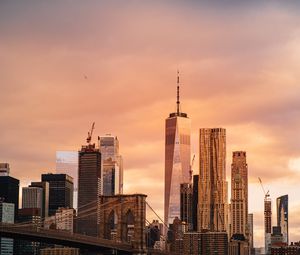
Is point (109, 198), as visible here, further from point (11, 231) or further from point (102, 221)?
point (11, 231)

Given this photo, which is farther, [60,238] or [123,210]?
[123,210]

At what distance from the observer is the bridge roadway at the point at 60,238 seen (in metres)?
134

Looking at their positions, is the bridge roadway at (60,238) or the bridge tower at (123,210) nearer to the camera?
the bridge roadway at (60,238)

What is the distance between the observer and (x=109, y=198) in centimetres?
18362

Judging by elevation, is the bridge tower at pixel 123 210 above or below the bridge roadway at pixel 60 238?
above

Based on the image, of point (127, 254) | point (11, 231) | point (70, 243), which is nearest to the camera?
point (11, 231)

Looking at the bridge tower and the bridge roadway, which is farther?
the bridge tower

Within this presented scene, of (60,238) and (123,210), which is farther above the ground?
(123,210)

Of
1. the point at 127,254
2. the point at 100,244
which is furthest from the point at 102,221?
the point at 100,244

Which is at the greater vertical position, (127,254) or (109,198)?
(109,198)

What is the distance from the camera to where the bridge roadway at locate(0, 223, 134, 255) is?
13434 cm

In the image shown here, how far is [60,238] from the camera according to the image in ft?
470

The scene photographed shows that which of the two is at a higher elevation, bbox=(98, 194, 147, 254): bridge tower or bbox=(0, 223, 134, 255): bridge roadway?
bbox=(98, 194, 147, 254): bridge tower

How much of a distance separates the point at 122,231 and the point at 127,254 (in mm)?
15026
